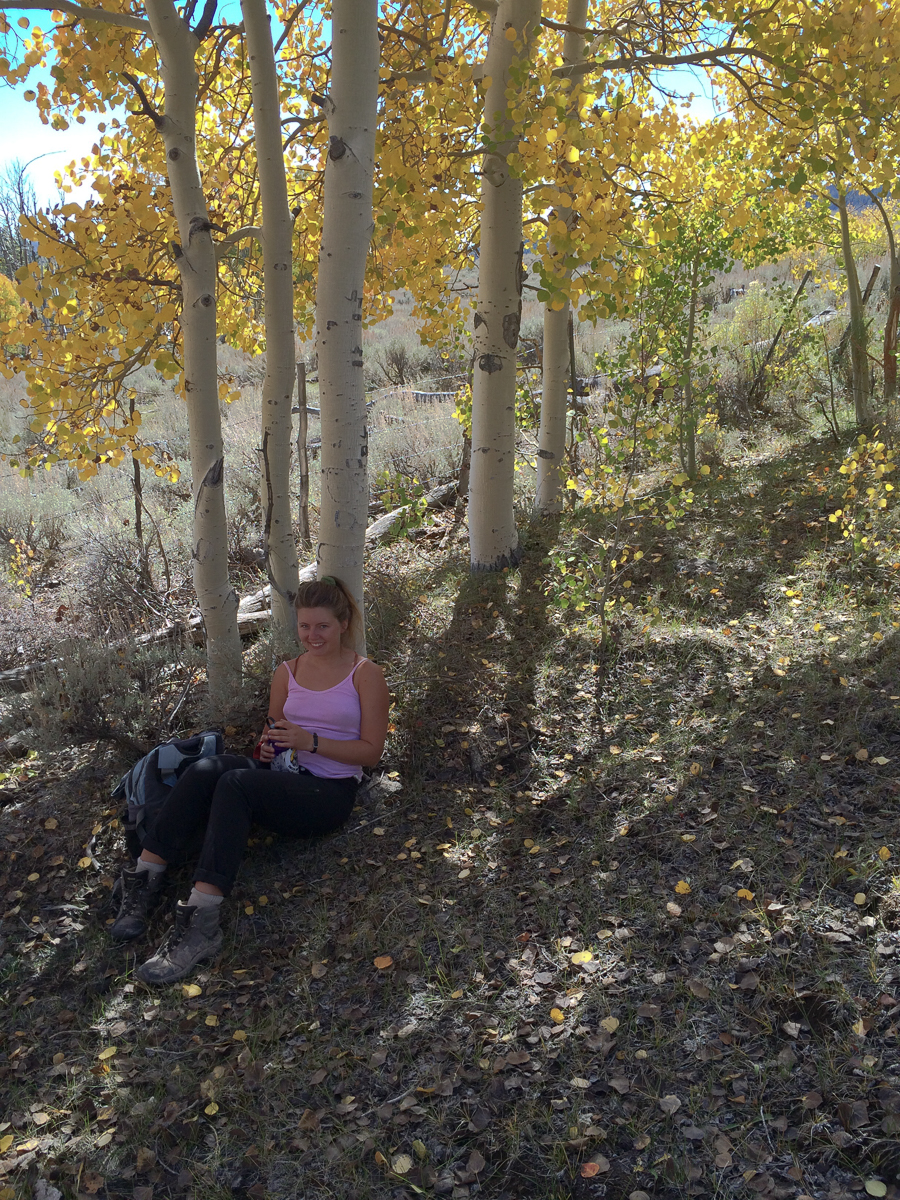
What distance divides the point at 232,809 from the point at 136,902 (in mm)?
507

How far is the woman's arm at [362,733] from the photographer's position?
2.92 metres

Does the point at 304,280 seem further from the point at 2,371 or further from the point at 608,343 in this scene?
the point at 608,343

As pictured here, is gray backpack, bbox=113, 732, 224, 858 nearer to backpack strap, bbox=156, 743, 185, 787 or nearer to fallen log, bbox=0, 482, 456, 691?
backpack strap, bbox=156, 743, 185, 787

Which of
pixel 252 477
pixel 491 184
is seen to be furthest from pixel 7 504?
pixel 491 184

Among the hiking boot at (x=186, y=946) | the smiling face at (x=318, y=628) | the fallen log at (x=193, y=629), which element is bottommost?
the hiking boot at (x=186, y=946)

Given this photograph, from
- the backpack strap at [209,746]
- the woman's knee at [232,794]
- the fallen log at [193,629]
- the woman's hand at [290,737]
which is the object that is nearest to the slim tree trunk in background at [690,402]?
the fallen log at [193,629]

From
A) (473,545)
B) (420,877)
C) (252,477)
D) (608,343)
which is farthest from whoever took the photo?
(608,343)

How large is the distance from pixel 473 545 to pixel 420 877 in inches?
115

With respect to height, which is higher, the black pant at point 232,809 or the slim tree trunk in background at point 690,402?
the slim tree trunk in background at point 690,402

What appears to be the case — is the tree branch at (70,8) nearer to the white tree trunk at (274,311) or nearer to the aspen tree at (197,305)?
the aspen tree at (197,305)

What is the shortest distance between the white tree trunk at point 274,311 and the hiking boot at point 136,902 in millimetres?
1434

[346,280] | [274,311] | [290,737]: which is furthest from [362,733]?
[274,311]

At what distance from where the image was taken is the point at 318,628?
293 cm

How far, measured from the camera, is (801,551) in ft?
16.2
